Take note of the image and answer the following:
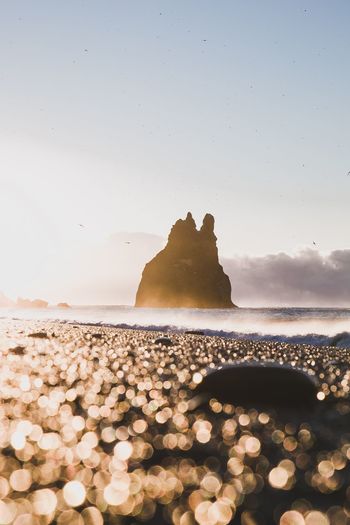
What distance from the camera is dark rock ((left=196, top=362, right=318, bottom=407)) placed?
8.21 meters

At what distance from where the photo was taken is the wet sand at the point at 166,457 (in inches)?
140

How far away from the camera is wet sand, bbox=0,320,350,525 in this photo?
357cm

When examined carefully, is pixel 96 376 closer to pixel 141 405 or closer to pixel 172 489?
pixel 141 405

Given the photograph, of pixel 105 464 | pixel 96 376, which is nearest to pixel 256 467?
pixel 105 464

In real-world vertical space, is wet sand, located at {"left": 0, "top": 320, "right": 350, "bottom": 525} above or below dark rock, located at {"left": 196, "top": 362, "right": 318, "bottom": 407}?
below

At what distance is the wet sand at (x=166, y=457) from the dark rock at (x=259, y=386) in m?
0.15

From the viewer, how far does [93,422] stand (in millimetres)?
6543

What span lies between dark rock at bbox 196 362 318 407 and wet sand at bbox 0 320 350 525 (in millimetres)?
151

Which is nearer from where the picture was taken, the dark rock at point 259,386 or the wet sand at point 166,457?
the wet sand at point 166,457

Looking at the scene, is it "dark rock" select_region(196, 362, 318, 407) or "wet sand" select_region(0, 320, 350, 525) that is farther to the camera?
"dark rock" select_region(196, 362, 318, 407)

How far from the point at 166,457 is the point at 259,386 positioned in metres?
3.76

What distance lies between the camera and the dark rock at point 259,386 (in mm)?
8211

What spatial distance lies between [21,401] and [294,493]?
5152 mm

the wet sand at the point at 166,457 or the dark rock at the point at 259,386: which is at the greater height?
the dark rock at the point at 259,386
